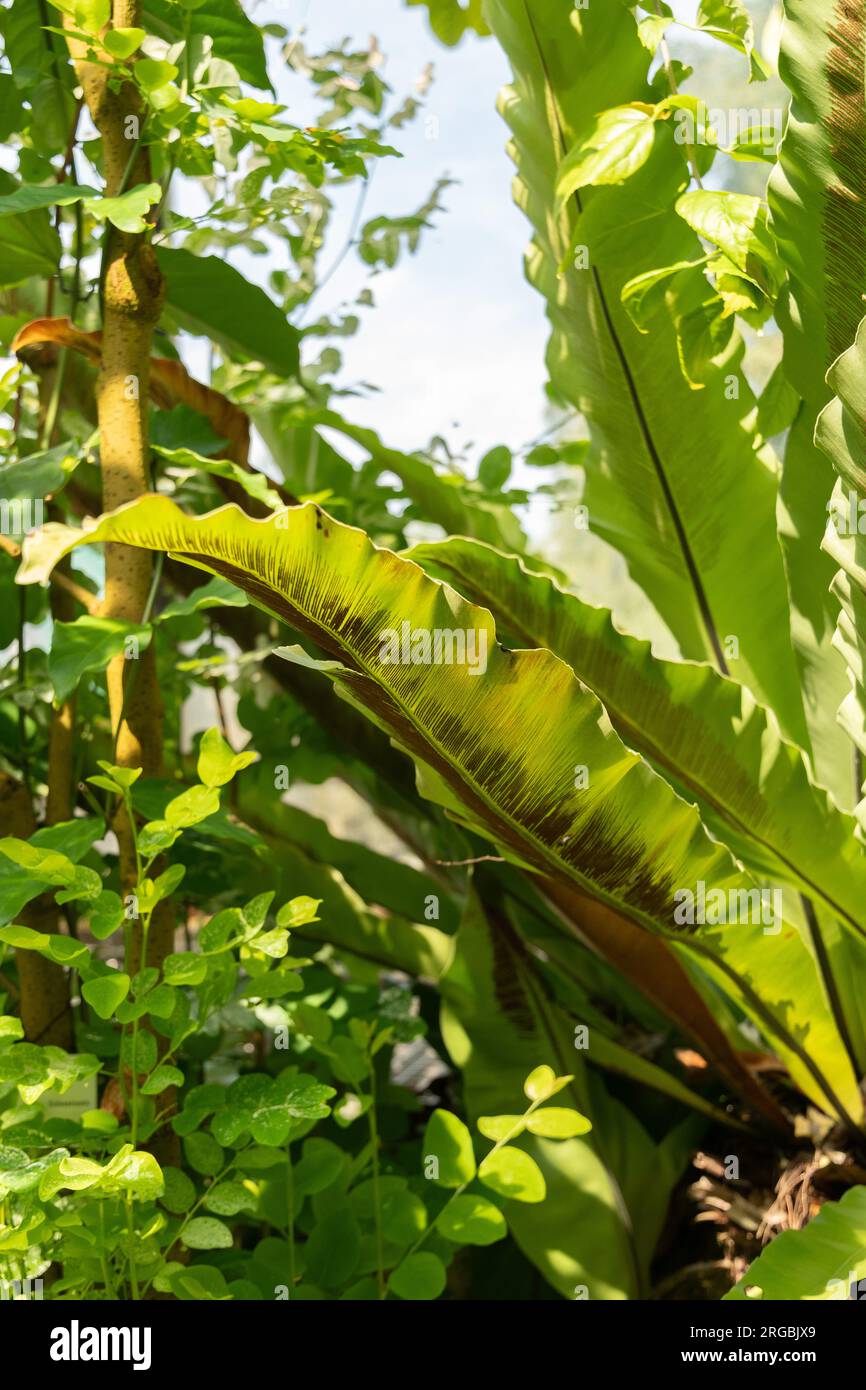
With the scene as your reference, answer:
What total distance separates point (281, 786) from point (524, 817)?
12.7 inches

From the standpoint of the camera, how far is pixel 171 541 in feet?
1.32

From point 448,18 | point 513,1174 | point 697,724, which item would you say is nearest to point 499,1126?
point 513,1174

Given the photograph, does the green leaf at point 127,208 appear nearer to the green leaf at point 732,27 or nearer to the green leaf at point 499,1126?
the green leaf at point 732,27

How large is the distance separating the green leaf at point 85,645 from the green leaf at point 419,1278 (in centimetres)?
32

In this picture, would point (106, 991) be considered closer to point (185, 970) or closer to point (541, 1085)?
point (185, 970)

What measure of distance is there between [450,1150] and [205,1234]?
0.44 feet

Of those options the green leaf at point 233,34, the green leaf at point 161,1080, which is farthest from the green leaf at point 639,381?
the green leaf at point 161,1080

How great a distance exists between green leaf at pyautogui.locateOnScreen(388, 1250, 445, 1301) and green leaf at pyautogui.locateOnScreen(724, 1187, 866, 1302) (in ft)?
0.45

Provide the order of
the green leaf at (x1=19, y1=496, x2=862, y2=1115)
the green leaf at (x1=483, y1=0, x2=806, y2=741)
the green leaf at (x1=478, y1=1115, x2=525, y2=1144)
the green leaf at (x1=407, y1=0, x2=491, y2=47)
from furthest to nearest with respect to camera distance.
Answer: the green leaf at (x1=407, y1=0, x2=491, y2=47)
the green leaf at (x1=483, y1=0, x2=806, y2=741)
the green leaf at (x1=478, y1=1115, x2=525, y2=1144)
the green leaf at (x1=19, y1=496, x2=862, y2=1115)

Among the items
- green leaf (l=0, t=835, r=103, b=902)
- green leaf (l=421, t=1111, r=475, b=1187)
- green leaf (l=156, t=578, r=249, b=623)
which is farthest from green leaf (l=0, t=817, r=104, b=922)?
green leaf (l=421, t=1111, r=475, b=1187)

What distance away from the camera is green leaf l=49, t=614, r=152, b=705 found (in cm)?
49

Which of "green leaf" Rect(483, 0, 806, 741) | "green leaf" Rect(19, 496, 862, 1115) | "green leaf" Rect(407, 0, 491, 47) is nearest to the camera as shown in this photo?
A: "green leaf" Rect(19, 496, 862, 1115)

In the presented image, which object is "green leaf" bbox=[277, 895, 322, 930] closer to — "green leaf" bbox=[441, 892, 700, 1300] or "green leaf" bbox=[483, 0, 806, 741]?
"green leaf" bbox=[441, 892, 700, 1300]

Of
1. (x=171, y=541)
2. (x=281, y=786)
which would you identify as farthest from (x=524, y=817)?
(x=281, y=786)
